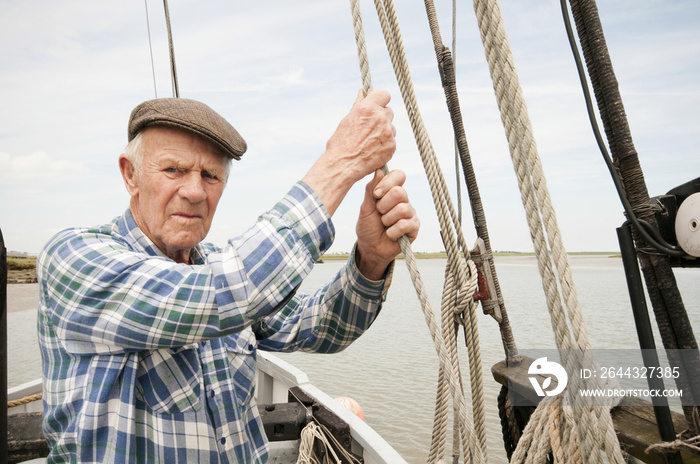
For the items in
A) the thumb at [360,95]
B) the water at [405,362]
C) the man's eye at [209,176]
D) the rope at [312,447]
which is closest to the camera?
the thumb at [360,95]

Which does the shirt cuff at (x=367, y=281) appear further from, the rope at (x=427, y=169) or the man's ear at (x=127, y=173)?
the man's ear at (x=127, y=173)

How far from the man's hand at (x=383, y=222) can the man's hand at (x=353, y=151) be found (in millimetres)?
127

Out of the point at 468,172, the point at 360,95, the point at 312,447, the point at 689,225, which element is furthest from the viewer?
the point at 468,172

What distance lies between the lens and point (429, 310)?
1.20 metres

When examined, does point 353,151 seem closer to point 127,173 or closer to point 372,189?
point 372,189

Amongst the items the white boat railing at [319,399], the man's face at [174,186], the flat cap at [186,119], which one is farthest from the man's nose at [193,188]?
the white boat railing at [319,399]

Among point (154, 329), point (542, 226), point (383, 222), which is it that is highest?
point (383, 222)

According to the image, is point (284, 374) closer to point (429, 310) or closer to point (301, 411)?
point (301, 411)

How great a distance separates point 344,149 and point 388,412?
7.14 meters

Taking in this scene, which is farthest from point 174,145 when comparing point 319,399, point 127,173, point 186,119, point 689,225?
point 319,399

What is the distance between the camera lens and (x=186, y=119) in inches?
53.1

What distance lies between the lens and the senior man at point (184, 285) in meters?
1.02

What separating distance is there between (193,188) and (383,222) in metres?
0.59

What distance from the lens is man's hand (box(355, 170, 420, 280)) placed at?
130cm
